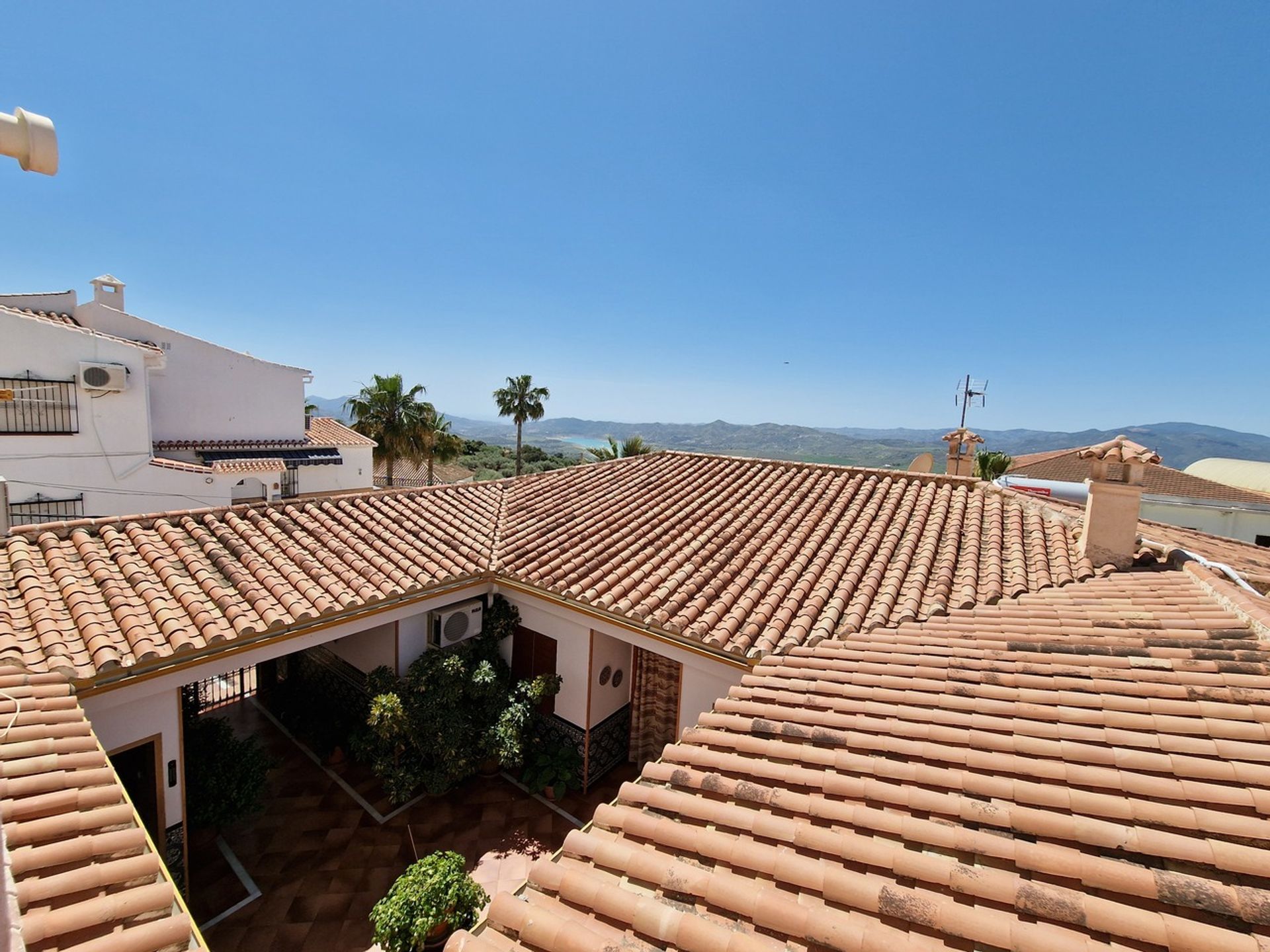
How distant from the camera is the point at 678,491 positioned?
12.4 metres

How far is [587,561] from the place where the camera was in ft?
31.2

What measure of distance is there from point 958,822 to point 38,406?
25.9 metres

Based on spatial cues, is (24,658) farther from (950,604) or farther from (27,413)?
(27,413)

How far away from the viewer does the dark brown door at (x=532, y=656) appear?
10.0 meters

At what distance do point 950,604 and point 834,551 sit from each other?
6.60ft

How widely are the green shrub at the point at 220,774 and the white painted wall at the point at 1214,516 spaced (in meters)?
27.3

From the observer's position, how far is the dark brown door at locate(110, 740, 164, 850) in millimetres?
6934

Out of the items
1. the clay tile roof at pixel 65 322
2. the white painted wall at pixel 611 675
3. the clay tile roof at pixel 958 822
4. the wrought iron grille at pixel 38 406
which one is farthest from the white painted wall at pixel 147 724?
the clay tile roof at pixel 65 322

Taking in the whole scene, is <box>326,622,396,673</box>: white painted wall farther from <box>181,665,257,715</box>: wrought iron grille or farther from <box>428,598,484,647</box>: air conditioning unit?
<box>181,665,257,715</box>: wrought iron grille

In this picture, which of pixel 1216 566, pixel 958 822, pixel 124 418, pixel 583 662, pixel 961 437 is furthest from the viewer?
pixel 124 418

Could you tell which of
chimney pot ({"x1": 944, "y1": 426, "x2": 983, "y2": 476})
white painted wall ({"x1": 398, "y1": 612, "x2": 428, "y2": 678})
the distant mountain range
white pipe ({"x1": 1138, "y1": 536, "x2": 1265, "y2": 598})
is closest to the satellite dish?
chimney pot ({"x1": 944, "y1": 426, "x2": 983, "y2": 476})

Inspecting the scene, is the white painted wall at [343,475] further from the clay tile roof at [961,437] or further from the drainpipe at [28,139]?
the drainpipe at [28,139]

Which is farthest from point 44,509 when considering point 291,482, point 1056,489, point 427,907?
point 1056,489

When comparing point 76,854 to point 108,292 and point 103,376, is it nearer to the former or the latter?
point 103,376
